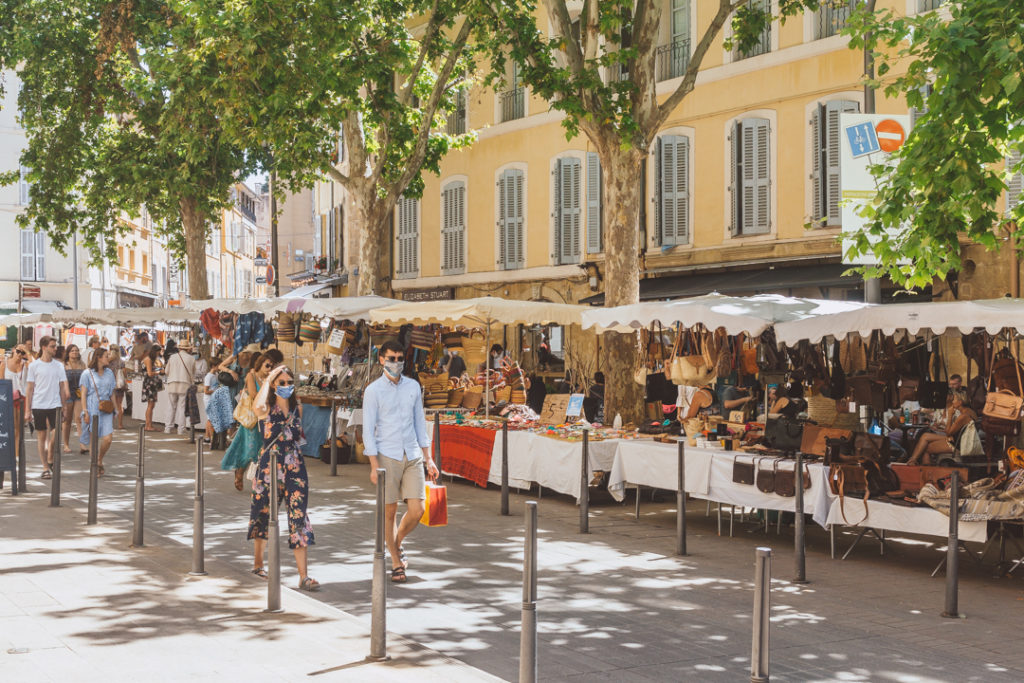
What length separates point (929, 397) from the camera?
12844mm

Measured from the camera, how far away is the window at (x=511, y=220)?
1027 inches

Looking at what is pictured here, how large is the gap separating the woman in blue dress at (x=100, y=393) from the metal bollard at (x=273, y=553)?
7678 mm

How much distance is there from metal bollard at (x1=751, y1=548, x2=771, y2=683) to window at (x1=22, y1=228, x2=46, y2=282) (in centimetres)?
4666

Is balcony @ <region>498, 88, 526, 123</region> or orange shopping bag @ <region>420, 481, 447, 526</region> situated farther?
balcony @ <region>498, 88, 526, 123</region>

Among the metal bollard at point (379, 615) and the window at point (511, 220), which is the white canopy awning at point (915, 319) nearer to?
the metal bollard at point (379, 615)

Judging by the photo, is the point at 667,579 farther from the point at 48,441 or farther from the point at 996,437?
the point at 48,441

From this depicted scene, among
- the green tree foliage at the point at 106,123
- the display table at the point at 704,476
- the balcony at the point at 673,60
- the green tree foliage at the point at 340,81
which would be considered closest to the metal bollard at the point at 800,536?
the display table at the point at 704,476

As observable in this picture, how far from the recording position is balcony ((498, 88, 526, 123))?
2617 cm

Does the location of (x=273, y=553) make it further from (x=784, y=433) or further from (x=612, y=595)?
(x=784, y=433)

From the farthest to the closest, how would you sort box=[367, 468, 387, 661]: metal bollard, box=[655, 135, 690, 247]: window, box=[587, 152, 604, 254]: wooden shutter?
box=[587, 152, 604, 254]: wooden shutter < box=[655, 135, 690, 247]: window < box=[367, 468, 387, 661]: metal bollard

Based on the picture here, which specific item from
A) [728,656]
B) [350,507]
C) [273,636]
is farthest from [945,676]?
[350,507]

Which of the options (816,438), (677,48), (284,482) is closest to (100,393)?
(284,482)

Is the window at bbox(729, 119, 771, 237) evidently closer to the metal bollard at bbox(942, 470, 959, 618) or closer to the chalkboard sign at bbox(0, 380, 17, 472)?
the chalkboard sign at bbox(0, 380, 17, 472)

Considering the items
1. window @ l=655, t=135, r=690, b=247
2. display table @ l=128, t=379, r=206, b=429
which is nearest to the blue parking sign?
window @ l=655, t=135, r=690, b=247
